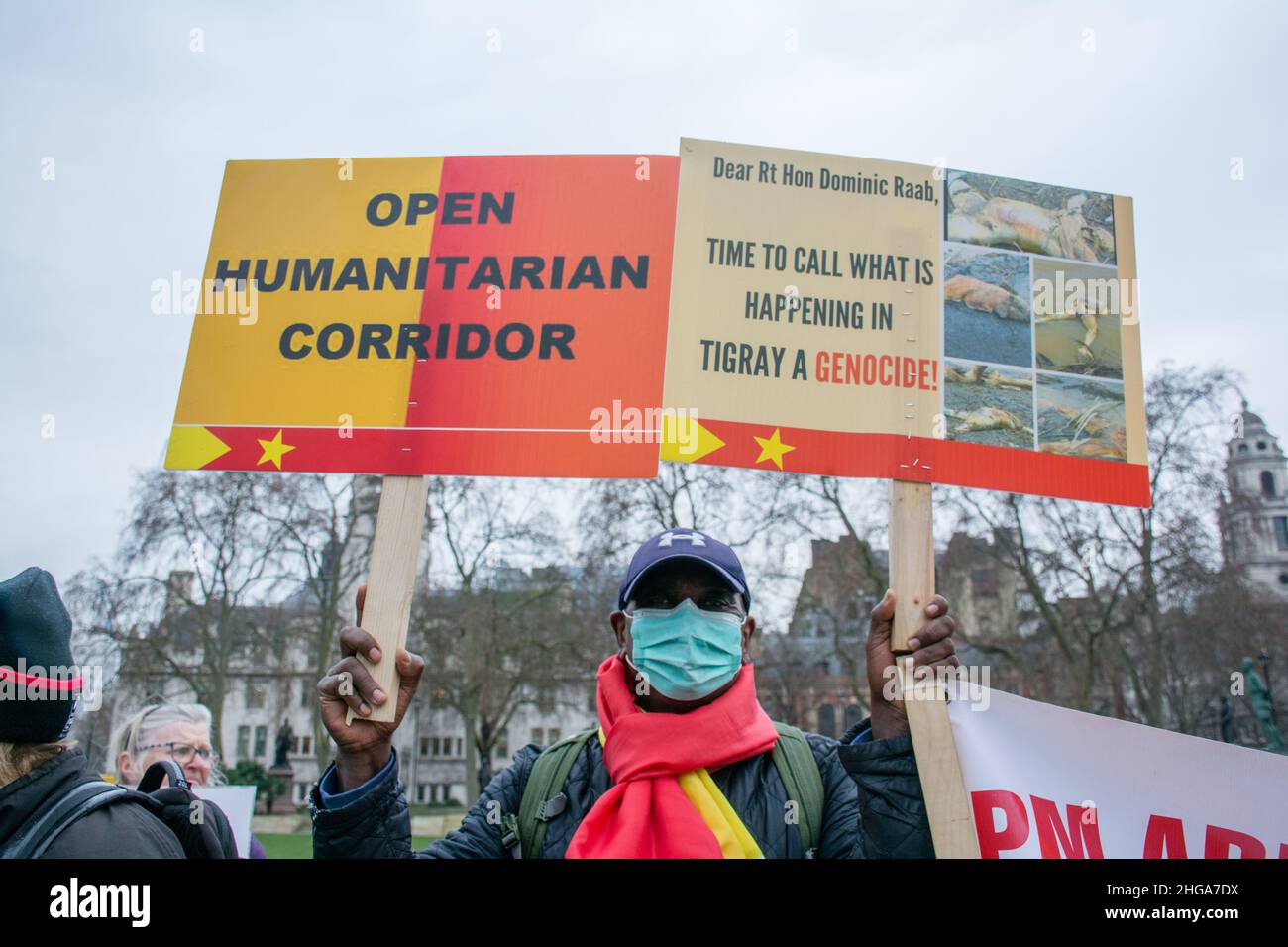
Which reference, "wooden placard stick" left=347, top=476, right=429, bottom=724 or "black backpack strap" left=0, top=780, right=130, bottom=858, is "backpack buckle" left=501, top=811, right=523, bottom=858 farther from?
"black backpack strap" left=0, top=780, right=130, bottom=858

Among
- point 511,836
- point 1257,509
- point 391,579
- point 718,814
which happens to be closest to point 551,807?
point 511,836

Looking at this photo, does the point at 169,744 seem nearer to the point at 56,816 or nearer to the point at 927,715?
the point at 56,816

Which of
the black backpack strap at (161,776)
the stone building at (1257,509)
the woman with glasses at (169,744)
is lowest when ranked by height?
→ the black backpack strap at (161,776)

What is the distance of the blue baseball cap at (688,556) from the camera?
2615 millimetres

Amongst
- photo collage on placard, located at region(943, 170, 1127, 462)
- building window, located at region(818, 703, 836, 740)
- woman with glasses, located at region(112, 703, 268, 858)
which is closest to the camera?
photo collage on placard, located at region(943, 170, 1127, 462)

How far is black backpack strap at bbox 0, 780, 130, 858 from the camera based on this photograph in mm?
2004

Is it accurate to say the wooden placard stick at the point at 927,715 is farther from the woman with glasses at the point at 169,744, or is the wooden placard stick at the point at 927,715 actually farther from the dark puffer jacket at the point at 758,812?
the woman with glasses at the point at 169,744

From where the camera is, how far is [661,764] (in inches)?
94.0

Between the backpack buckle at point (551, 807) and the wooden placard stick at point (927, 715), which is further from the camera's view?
the backpack buckle at point (551, 807)

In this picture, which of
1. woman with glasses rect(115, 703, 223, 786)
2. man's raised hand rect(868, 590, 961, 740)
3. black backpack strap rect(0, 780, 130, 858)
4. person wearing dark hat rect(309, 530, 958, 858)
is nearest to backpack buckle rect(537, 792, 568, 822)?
person wearing dark hat rect(309, 530, 958, 858)

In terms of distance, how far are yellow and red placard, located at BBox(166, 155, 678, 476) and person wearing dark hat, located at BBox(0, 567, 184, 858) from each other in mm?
646

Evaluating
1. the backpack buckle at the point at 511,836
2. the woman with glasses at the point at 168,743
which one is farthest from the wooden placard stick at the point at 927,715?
the woman with glasses at the point at 168,743
